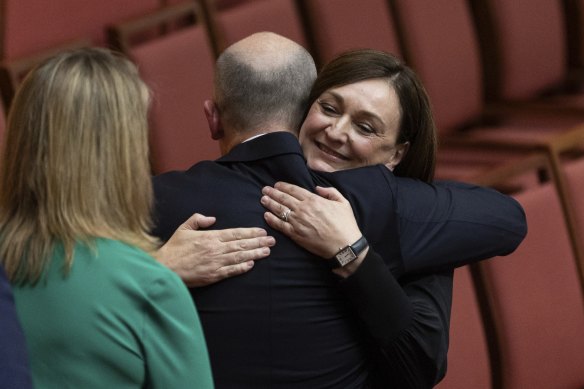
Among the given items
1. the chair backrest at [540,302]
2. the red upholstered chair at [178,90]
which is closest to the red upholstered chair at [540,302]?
the chair backrest at [540,302]

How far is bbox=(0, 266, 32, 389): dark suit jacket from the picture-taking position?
0.51m

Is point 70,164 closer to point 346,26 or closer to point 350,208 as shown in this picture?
point 350,208

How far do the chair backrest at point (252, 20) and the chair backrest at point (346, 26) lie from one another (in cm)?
2

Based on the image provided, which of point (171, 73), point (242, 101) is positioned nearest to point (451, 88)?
point (171, 73)

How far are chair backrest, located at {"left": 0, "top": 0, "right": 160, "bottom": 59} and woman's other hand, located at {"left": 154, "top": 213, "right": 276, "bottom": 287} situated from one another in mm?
706

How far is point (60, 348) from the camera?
0.57 metres

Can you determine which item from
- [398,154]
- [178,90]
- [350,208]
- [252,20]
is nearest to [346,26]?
[252,20]

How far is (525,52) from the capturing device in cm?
171

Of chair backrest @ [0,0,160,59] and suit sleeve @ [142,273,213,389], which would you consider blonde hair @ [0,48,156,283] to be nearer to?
suit sleeve @ [142,273,213,389]

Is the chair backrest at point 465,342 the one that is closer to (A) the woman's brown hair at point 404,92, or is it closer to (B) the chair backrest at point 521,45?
(A) the woman's brown hair at point 404,92

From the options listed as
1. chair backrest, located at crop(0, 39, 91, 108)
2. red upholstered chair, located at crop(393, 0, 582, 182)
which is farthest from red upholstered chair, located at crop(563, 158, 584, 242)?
chair backrest, located at crop(0, 39, 91, 108)

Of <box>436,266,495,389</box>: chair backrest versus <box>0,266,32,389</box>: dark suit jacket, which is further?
<box>436,266,495,389</box>: chair backrest

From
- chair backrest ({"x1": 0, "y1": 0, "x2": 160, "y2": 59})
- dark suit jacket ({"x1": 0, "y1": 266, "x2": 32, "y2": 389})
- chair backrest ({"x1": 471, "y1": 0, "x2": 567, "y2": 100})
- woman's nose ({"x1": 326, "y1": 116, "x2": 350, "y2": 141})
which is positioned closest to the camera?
dark suit jacket ({"x1": 0, "y1": 266, "x2": 32, "y2": 389})

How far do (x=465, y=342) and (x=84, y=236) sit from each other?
488 mm
